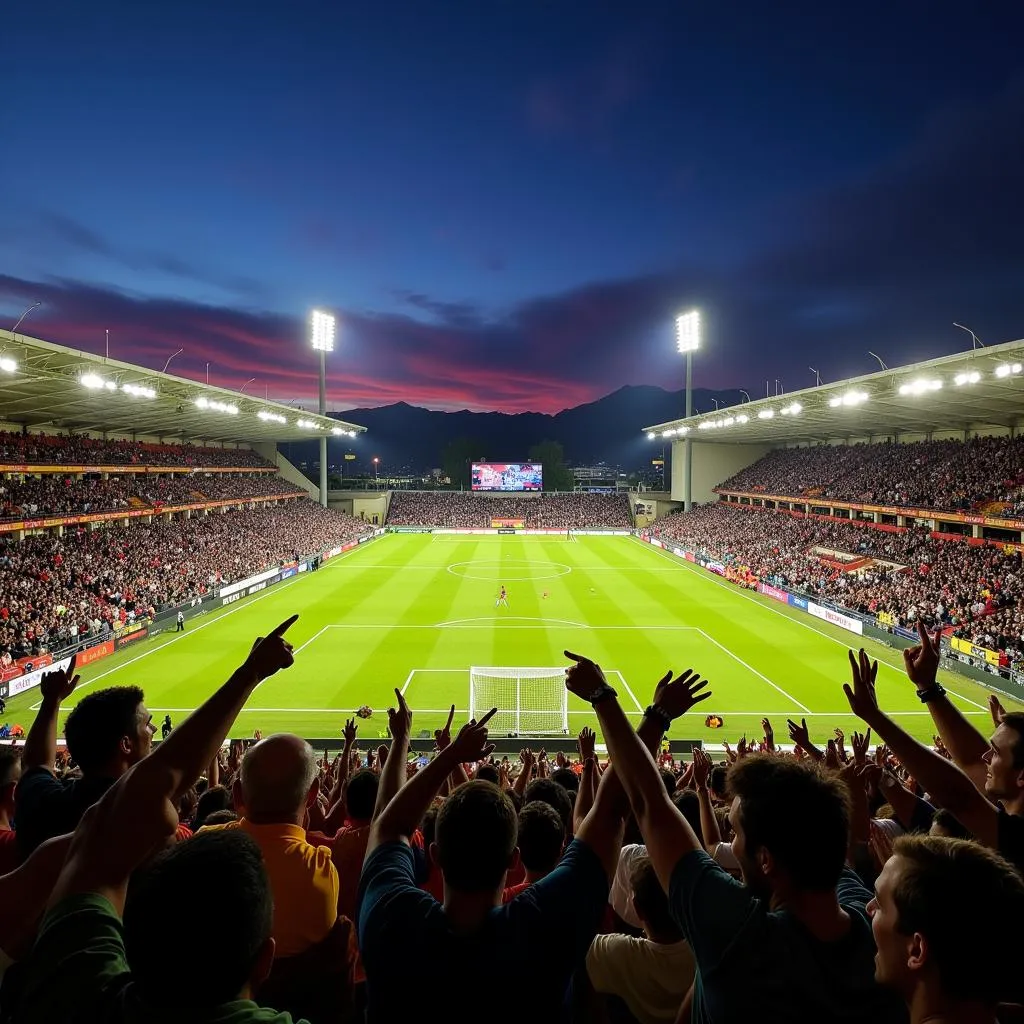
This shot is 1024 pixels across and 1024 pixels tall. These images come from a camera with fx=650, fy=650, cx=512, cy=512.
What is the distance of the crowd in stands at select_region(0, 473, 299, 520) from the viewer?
32.9m

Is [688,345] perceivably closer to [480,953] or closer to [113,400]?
[113,400]

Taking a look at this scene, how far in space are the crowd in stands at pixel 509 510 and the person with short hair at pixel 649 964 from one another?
73.5 meters

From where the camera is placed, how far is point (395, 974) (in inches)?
79.7

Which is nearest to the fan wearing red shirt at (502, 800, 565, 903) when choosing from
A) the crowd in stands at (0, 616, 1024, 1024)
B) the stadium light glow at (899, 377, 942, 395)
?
the crowd in stands at (0, 616, 1024, 1024)

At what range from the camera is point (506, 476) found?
275 ft

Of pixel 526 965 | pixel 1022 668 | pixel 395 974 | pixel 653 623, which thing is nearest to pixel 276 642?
pixel 395 974

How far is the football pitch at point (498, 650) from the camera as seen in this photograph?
2038 centimetres

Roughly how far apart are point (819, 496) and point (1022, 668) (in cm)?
3093

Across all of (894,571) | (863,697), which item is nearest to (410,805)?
(863,697)

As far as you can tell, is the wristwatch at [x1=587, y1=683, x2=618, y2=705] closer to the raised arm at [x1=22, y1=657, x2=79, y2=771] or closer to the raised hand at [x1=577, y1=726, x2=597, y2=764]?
the raised hand at [x1=577, y1=726, x2=597, y2=764]

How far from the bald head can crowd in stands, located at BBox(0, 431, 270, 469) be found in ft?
123

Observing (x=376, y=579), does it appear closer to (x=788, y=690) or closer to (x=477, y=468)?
(x=788, y=690)

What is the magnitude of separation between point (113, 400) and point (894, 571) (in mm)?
42800

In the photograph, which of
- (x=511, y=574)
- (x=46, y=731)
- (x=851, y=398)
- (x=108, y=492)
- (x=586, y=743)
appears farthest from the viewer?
(x=511, y=574)
